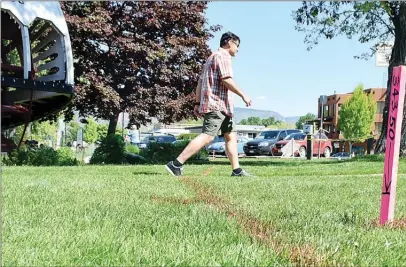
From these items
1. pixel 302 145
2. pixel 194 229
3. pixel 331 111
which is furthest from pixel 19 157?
pixel 331 111

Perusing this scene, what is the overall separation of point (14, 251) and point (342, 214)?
203cm

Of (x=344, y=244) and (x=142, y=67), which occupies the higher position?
(x=142, y=67)

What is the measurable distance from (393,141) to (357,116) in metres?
58.9

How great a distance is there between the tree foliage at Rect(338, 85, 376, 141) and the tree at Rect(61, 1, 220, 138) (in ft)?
142

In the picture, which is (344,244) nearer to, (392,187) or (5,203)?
(392,187)

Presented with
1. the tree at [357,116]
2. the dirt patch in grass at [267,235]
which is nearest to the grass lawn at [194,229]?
the dirt patch in grass at [267,235]

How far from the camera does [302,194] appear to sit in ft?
14.5

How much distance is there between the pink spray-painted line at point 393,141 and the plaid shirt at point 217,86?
12.1ft

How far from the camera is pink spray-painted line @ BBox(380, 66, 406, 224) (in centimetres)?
280

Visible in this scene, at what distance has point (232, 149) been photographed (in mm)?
6641

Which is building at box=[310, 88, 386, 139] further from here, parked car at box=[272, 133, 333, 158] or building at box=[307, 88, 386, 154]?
parked car at box=[272, 133, 333, 158]

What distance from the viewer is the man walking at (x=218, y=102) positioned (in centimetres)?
640

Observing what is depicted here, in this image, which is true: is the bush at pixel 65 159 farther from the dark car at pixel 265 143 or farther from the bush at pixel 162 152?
the dark car at pixel 265 143

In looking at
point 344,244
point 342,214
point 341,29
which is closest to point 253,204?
point 342,214
